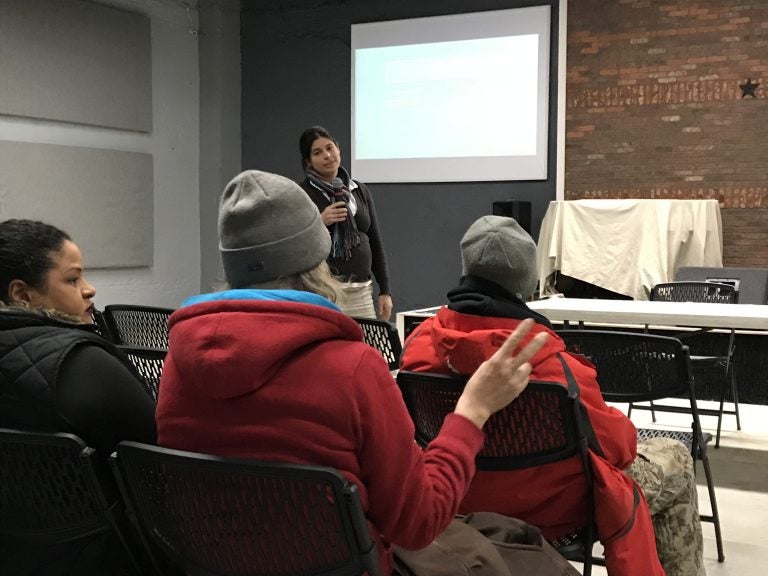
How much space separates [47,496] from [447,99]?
21.3 ft

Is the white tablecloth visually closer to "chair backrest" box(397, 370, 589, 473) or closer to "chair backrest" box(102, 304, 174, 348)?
"chair backrest" box(102, 304, 174, 348)

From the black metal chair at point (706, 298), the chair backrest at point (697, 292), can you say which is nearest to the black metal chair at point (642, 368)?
the black metal chair at point (706, 298)

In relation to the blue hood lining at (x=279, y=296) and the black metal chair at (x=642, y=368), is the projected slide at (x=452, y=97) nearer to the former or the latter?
the black metal chair at (x=642, y=368)

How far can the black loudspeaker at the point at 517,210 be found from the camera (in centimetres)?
679

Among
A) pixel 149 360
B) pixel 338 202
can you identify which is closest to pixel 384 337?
pixel 149 360

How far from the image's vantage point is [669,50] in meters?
6.83

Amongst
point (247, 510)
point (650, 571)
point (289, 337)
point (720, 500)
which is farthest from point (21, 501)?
point (720, 500)

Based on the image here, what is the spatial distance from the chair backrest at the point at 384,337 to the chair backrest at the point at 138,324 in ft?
2.47

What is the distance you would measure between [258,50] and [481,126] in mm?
2611

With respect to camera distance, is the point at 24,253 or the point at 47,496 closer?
the point at 47,496

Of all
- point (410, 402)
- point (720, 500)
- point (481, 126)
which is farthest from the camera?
point (481, 126)

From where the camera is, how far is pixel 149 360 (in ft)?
6.87

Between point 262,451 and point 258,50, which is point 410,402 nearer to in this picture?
point 262,451

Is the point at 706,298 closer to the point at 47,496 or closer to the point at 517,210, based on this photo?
the point at 517,210
